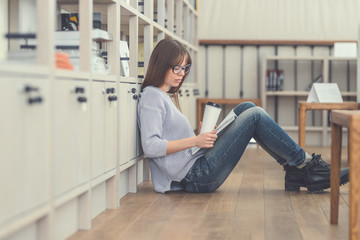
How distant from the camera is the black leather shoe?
3.02m

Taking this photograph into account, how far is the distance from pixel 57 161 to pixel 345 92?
4.55 metres

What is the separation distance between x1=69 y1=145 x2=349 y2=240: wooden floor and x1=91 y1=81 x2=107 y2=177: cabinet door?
0.78ft

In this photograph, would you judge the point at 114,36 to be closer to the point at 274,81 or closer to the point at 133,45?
the point at 133,45

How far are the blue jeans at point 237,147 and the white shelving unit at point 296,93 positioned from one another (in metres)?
3.00

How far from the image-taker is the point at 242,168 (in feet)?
13.6

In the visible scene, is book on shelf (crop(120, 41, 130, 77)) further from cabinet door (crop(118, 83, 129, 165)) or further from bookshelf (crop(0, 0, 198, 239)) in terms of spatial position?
cabinet door (crop(118, 83, 129, 165))

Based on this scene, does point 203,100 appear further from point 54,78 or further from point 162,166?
point 54,78

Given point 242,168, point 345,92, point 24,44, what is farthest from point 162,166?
point 345,92

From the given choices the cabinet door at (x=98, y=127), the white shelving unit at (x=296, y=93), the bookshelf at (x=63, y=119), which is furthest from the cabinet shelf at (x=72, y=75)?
the white shelving unit at (x=296, y=93)

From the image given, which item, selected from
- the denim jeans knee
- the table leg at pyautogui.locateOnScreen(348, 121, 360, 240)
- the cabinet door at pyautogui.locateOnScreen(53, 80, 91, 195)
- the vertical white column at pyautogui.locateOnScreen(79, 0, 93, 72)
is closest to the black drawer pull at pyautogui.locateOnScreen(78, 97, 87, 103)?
the cabinet door at pyautogui.locateOnScreen(53, 80, 91, 195)

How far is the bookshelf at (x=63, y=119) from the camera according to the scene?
1.59m

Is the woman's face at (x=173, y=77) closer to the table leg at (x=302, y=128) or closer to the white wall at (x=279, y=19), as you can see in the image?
the table leg at (x=302, y=128)

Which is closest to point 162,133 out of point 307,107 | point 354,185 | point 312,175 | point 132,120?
point 132,120

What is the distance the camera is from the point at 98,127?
7.86 feet
